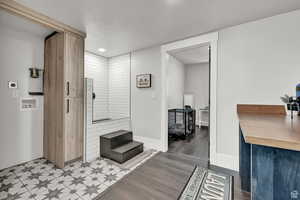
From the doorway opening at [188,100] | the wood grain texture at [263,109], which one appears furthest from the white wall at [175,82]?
the wood grain texture at [263,109]

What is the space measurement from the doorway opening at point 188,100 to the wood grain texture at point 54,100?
2.18 meters

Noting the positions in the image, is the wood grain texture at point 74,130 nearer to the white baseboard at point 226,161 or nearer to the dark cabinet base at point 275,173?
the white baseboard at point 226,161

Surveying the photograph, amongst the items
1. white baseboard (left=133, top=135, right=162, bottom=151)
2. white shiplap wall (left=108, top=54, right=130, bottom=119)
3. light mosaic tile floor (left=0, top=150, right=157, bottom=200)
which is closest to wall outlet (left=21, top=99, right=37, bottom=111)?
light mosaic tile floor (left=0, top=150, right=157, bottom=200)

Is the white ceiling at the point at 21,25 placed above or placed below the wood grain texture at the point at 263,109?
above

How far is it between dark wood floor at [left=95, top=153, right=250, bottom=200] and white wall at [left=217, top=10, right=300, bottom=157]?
1.78m

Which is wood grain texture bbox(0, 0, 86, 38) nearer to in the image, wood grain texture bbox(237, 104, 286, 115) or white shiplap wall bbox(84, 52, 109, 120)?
white shiplap wall bbox(84, 52, 109, 120)

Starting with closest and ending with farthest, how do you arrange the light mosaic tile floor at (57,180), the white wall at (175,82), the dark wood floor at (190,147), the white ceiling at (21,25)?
the light mosaic tile floor at (57,180), the white ceiling at (21,25), the dark wood floor at (190,147), the white wall at (175,82)

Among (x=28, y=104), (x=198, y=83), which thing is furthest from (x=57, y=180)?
(x=198, y=83)

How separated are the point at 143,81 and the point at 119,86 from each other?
36.1 inches

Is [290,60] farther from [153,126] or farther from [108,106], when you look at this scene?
[108,106]

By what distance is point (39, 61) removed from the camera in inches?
106

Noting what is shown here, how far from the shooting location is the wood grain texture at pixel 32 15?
5.58 ft

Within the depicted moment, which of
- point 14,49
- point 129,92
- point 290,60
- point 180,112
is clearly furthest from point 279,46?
point 14,49

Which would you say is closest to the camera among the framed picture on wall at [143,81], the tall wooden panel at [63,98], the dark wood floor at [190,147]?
the tall wooden panel at [63,98]
